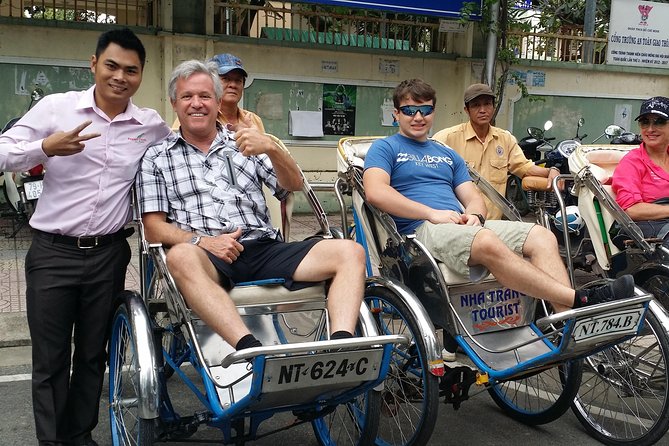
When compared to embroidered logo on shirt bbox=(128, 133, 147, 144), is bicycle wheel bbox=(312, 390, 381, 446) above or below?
below

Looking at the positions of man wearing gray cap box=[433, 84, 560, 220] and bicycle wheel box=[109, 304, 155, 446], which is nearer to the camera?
bicycle wheel box=[109, 304, 155, 446]

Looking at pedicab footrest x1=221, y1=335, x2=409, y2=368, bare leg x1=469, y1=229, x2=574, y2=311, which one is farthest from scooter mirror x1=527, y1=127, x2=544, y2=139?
pedicab footrest x1=221, y1=335, x2=409, y2=368

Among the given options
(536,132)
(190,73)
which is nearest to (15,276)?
(190,73)

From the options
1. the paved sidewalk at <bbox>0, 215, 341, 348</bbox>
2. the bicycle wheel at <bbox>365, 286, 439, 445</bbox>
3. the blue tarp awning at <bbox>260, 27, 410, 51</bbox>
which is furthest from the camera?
the blue tarp awning at <bbox>260, 27, 410, 51</bbox>

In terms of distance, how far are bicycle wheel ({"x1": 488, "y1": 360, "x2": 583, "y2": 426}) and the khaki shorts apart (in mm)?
613

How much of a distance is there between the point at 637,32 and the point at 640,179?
24.5 feet

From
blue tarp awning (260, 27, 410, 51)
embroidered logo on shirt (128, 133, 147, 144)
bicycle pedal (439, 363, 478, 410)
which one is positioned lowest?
bicycle pedal (439, 363, 478, 410)

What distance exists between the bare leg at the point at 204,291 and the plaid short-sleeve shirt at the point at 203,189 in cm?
32

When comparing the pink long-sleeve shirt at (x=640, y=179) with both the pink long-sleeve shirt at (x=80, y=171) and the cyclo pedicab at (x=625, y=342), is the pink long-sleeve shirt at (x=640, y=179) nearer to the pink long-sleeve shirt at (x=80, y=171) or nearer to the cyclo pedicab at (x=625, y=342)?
the cyclo pedicab at (x=625, y=342)

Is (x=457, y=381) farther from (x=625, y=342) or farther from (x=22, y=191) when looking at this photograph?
(x=22, y=191)

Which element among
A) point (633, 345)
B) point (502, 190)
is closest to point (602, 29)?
point (502, 190)

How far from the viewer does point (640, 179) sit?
4727 mm

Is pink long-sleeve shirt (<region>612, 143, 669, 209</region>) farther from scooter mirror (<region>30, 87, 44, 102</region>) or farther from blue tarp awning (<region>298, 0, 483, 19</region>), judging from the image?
scooter mirror (<region>30, 87, 44, 102</region>)

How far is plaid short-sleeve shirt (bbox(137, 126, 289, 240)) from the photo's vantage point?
3424 millimetres
